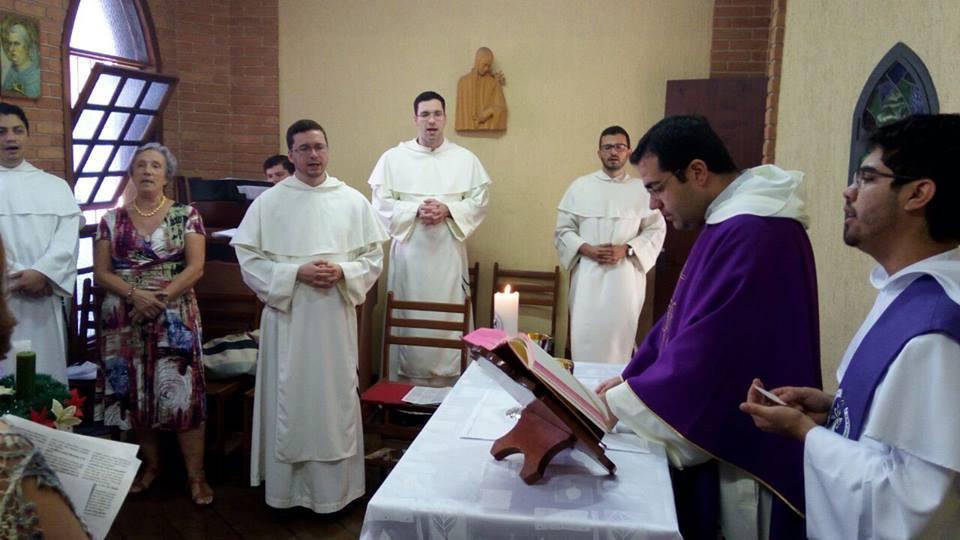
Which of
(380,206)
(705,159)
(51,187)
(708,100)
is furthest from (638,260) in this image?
(51,187)

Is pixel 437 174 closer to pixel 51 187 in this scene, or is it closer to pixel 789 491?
pixel 51 187

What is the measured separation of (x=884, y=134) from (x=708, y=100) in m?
3.68

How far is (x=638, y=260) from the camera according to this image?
472 centimetres

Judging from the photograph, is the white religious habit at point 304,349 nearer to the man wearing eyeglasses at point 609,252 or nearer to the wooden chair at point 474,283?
the man wearing eyeglasses at point 609,252

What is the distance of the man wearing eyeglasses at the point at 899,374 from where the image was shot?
1.24 m

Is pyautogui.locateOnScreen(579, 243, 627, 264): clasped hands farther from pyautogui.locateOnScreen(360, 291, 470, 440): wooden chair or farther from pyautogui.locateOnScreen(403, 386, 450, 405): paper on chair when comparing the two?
pyautogui.locateOnScreen(403, 386, 450, 405): paper on chair

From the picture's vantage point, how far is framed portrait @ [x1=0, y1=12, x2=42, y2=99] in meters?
4.16

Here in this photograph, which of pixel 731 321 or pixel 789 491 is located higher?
pixel 731 321

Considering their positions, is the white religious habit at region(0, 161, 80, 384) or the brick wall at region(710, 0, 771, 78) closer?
the white religious habit at region(0, 161, 80, 384)

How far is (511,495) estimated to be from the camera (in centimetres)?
149

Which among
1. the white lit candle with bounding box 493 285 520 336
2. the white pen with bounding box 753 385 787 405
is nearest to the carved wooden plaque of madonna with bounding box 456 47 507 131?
the white lit candle with bounding box 493 285 520 336

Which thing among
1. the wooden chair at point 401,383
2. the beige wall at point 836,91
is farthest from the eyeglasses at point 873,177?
the wooden chair at point 401,383

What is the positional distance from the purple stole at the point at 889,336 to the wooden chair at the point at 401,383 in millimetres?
2280

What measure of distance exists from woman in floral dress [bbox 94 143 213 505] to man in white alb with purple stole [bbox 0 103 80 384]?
284 millimetres
